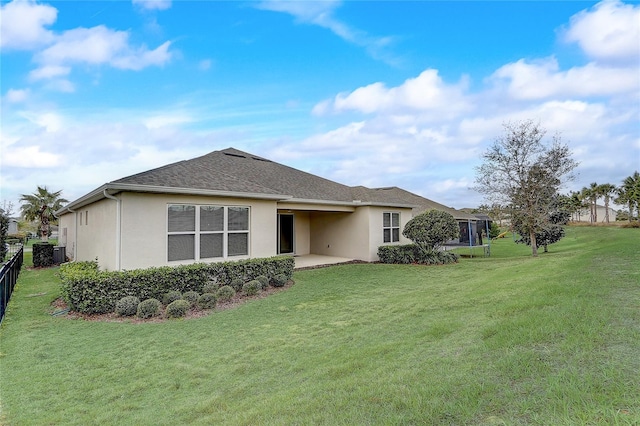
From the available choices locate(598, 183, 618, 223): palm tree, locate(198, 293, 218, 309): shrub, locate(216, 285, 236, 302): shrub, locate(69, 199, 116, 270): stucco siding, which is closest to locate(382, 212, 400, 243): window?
locate(216, 285, 236, 302): shrub

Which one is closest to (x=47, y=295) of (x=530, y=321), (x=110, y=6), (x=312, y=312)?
(x=312, y=312)

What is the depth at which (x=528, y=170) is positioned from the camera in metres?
17.3

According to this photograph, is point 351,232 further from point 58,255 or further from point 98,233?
point 58,255

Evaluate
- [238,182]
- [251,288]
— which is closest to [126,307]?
[251,288]

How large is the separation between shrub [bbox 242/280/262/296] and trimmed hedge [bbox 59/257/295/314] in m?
0.58

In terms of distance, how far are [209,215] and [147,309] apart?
3462 millimetres

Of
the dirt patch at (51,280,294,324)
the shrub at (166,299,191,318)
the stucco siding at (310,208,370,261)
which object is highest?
the stucco siding at (310,208,370,261)

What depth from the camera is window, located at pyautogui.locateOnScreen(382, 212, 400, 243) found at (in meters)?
16.5

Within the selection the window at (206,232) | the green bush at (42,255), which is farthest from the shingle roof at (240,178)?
the green bush at (42,255)

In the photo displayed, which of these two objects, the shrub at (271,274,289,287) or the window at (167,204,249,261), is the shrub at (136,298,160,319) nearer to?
the window at (167,204,249,261)

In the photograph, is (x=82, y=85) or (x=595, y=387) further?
(x=82, y=85)

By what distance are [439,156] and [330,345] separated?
20.1m

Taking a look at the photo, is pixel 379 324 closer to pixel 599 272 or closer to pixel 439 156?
pixel 599 272

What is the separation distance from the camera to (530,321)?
4137 millimetres
